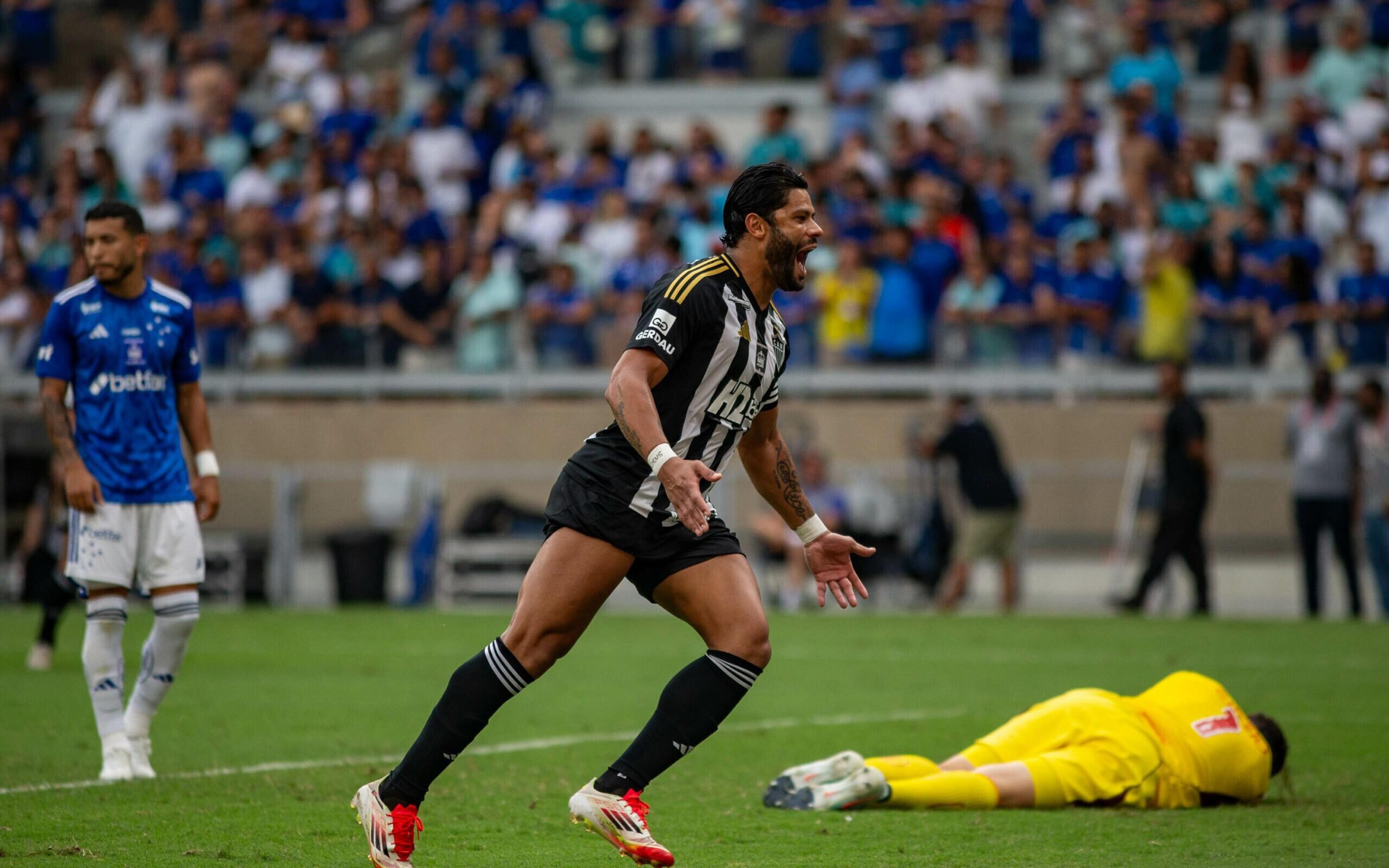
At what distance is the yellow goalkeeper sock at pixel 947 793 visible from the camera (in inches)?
274

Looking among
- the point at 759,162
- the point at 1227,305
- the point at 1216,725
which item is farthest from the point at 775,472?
the point at 759,162

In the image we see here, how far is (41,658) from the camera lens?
468 inches

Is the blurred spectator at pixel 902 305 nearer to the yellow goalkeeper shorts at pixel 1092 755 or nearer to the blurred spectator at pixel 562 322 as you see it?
the blurred spectator at pixel 562 322

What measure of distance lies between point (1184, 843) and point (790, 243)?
2687 millimetres

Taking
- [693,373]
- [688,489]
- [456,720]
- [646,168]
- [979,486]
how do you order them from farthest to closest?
[646,168] < [979,486] < [693,373] < [456,720] < [688,489]

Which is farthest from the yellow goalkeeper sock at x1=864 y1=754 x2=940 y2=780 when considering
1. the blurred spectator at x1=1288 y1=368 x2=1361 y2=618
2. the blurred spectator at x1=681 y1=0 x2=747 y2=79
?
the blurred spectator at x1=681 y1=0 x2=747 y2=79

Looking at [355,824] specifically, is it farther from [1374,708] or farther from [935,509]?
[935,509]

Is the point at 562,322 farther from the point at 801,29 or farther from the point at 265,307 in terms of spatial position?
the point at 801,29

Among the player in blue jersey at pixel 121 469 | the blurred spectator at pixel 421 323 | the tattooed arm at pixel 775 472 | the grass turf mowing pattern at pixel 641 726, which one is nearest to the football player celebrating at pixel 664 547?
the tattooed arm at pixel 775 472

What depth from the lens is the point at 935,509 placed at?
18219 millimetres

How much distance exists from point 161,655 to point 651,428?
3.47m

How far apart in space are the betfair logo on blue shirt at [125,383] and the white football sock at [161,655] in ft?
3.12

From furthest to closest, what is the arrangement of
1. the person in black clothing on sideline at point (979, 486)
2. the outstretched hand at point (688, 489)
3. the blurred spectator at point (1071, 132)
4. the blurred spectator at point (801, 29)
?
the blurred spectator at point (801, 29) → the blurred spectator at point (1071, 132) → the person in black clothing on sideline at point (979, 486) → the outstretched hand at point (688, 489)

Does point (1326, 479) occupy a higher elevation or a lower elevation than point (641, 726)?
higher
